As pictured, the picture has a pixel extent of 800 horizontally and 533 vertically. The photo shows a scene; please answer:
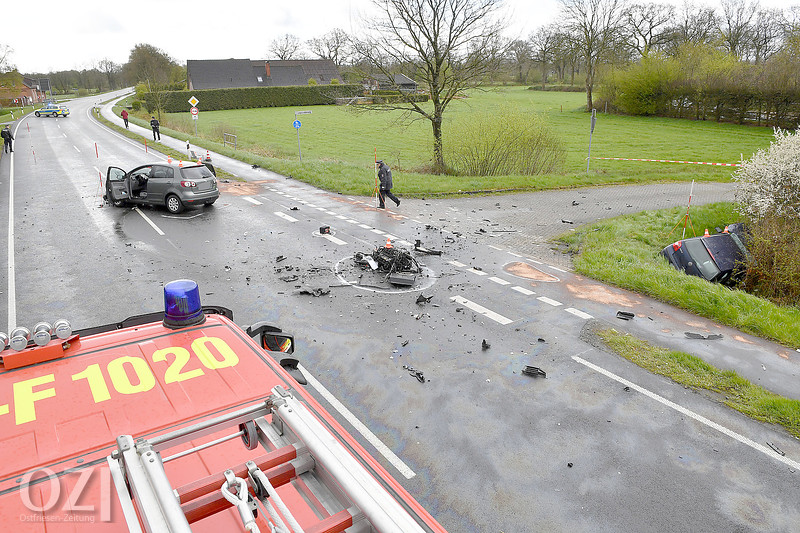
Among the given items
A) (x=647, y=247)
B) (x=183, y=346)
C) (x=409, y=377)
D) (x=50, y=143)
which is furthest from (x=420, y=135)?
(x=183, y=346)

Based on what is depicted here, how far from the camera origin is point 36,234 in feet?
48.9

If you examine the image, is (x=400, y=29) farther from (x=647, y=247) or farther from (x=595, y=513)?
(x=595, y=513)

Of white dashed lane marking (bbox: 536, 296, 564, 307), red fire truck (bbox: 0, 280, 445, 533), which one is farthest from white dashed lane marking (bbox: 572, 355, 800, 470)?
red fire truck (bbox: 0, 280, 445, 533)

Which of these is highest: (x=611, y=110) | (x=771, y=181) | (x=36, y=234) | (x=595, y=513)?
(x=611, y=110)

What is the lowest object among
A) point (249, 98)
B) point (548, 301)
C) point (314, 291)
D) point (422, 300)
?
point (548, 301)

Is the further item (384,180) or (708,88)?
(708,88)

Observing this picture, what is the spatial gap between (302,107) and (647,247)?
70385mm

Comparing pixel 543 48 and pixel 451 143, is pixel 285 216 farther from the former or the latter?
pixel 543 48

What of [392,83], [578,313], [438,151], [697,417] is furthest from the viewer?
[438,151]

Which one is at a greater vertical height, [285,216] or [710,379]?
[285,216]

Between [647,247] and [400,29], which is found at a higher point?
[400,29]

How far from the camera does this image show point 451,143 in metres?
25.2

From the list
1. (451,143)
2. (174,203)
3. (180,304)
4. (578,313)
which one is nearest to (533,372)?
(578,313)

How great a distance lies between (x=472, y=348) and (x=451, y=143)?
18363 mm
